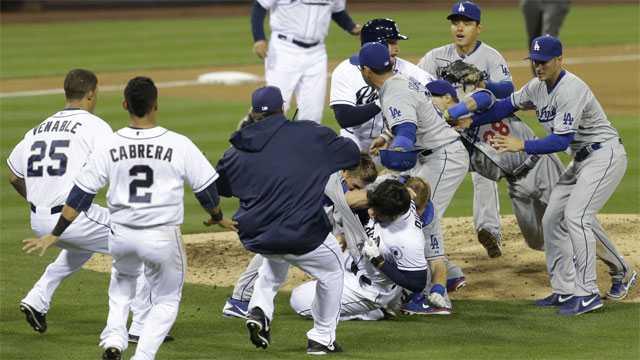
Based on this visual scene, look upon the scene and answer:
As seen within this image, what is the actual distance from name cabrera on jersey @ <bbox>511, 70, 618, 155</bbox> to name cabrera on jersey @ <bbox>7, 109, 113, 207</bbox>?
2.97m

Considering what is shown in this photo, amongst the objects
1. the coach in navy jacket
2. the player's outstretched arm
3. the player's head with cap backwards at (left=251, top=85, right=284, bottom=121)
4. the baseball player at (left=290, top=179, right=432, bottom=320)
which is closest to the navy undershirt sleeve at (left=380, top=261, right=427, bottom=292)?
the baseball player at (left=290, top=179, right=432, bottom=320)

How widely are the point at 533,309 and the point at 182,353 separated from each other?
257 cm

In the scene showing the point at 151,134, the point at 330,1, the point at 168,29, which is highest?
the point at 151,134

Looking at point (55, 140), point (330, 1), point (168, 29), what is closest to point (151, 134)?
point (55, 140)

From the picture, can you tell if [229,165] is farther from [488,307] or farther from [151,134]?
[488,307]

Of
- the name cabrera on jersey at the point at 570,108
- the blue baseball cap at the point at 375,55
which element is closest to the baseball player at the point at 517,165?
the name cabrera on jersey at the point at 570,108

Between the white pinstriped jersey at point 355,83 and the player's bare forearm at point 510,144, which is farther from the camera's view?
the white pinstriped jersey at point 355,83

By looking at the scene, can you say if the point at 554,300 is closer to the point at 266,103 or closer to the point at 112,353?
the point at 266,103

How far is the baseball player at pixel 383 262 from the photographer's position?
21.1ft

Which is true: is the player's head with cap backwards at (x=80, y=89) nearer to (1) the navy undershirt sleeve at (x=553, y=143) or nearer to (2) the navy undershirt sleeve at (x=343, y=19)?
(1) the navy undershirt sleeve at (x=553, y=143)

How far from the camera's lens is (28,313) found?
6.42 m

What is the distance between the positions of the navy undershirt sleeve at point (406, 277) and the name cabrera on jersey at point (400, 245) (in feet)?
0.11

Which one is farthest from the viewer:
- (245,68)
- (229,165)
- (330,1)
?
(245,68)

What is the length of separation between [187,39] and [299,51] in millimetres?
17159
